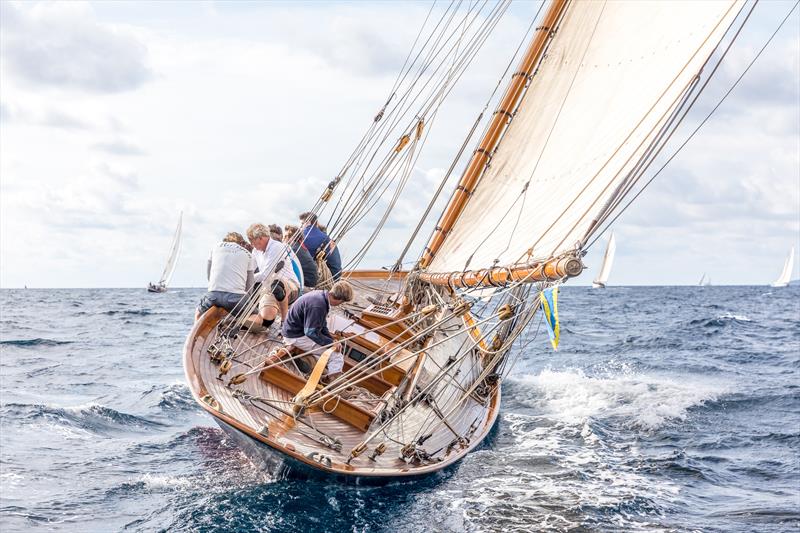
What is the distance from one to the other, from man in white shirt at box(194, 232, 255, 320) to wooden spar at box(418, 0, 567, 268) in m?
3.08

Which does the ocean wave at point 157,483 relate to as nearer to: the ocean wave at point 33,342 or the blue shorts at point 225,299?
the blue shorts at point 225,299

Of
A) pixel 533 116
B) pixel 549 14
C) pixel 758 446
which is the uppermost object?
pixel 549 14

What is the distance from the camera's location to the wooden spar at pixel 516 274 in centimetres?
759

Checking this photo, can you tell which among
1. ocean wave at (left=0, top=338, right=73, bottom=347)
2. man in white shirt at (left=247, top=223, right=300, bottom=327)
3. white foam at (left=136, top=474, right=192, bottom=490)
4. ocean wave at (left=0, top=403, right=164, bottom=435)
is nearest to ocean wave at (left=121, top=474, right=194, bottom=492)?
white foam at (left=136, top=474, right=192, bottom=490)

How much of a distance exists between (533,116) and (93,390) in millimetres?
11249

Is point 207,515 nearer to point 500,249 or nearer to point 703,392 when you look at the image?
point 500,249

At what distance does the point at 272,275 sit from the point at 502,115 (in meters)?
4.19

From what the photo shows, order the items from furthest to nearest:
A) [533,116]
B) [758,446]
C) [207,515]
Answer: [758,446] → [533,116] → [207,515]

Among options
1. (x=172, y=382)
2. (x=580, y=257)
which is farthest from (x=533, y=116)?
(x=172, y=382)

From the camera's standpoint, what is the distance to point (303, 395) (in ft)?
29.2

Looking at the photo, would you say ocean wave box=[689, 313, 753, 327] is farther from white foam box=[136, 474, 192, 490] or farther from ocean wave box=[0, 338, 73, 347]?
white foam box=[136, 474, 192, 490]

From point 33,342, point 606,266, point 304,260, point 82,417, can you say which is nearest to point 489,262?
point 304,260

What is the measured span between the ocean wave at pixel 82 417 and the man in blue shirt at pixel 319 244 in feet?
13.0

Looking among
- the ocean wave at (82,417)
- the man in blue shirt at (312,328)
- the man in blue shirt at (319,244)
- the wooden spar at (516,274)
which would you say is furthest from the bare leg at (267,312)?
the ocean wave at (82,417)
